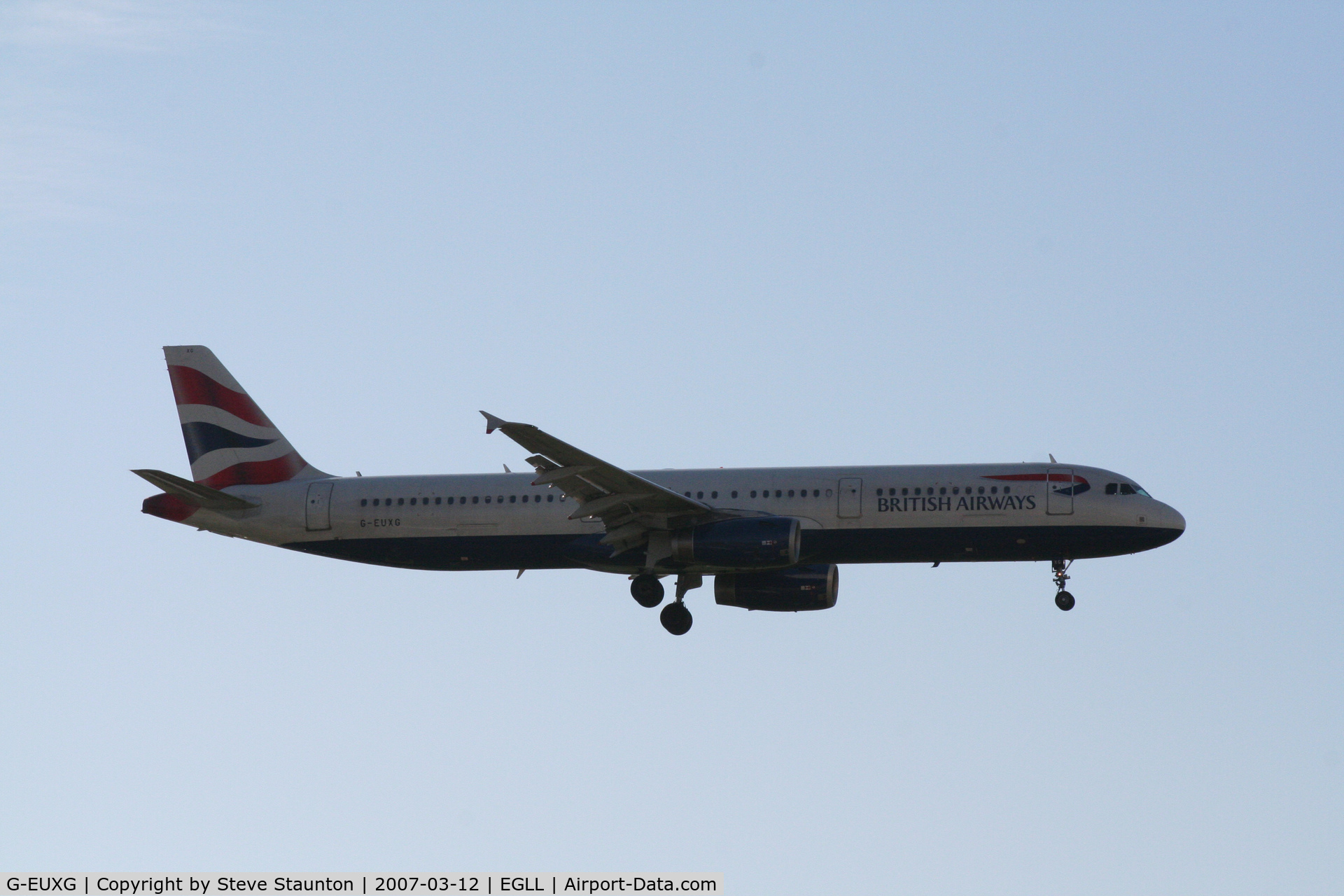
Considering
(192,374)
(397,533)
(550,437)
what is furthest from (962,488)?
(192,374)

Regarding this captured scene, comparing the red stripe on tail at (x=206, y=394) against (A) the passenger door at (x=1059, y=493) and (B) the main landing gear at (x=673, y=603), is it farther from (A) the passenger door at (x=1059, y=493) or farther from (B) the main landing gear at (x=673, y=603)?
(A) the passenger door at (x=1059, y=493)

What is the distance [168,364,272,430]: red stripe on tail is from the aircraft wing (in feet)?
34.1

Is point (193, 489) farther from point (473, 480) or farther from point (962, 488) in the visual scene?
point (962, 488)

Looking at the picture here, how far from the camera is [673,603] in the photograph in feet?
159

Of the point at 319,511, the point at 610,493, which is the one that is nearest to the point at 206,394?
the point at 319,511

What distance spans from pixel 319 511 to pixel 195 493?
3168mm

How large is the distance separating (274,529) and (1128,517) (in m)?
21.7

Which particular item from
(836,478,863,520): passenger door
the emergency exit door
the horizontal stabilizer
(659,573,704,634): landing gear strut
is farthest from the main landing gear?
the horizontal stabilizer

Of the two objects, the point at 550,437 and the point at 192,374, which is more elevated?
the point at 192,374

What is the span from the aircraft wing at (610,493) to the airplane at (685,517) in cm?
5

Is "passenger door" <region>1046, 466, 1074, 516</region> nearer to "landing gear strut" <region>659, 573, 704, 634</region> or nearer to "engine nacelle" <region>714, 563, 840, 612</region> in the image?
"engine nacelle" <region>714, 563, 840, 612</region>

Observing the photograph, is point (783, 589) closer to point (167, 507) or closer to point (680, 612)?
point (680, 612)

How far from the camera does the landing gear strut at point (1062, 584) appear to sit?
151ft

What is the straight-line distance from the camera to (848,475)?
46.2m
